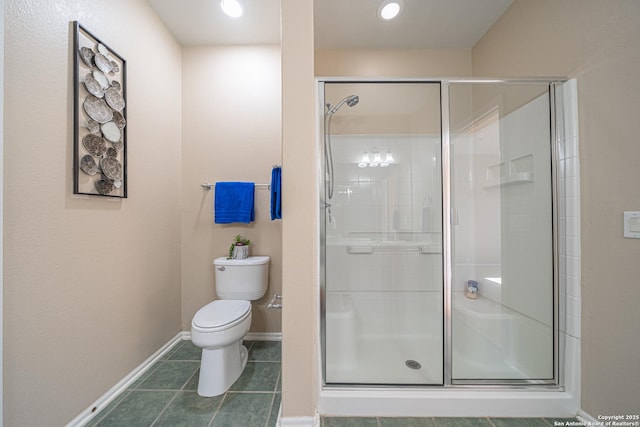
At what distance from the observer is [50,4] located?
41.6 inches

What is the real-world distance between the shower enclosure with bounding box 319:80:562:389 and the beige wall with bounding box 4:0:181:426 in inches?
48.6

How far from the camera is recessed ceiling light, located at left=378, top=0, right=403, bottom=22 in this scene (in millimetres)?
1609

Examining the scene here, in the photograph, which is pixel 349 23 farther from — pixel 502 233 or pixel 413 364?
pixel 413 364

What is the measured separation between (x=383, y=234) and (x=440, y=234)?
14.5 inches

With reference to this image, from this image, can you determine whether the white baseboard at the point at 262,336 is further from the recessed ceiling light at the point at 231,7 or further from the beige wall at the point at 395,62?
the recessed ceiling light at the point at 231,7

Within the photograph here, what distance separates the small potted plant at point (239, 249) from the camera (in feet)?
6.19

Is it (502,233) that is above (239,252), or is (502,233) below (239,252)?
above

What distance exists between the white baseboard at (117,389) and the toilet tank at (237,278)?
567mm

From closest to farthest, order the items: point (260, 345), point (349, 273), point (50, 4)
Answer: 1. point (50, 4)
2. point (349, 273)
3. point (260, 345)

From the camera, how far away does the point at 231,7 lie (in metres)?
1.66

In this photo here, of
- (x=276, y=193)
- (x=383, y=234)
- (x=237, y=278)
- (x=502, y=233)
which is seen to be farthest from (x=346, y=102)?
(x=237, y=278)

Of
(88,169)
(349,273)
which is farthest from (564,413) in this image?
(88,169)

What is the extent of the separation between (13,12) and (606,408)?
3.13 m

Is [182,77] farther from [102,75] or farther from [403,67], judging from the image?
[403,67]
